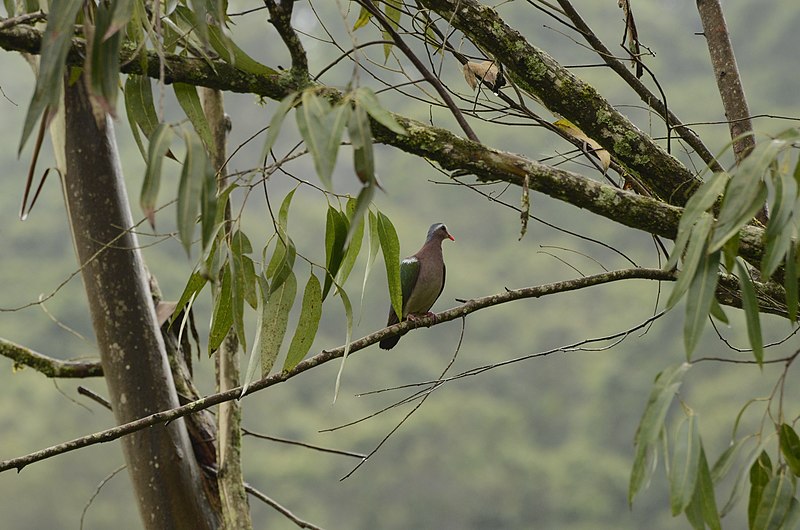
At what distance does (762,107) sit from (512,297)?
48.5 feet

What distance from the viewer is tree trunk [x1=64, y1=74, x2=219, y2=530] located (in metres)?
2.02

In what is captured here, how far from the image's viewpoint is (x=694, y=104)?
49.5 feet

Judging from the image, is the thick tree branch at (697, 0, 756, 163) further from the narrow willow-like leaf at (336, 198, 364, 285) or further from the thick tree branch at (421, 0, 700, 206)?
the narrow willow-like leaf at (336, 198, 364, 285)

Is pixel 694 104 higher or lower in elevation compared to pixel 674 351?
higher

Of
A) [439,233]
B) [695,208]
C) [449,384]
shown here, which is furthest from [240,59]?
[449,384]

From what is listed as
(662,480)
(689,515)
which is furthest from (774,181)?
(662,480)

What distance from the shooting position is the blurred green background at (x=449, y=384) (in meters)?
12.0

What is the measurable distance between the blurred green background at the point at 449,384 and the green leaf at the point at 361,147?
10575 millimetres

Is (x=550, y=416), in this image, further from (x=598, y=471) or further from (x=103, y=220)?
(x=103, y=220)

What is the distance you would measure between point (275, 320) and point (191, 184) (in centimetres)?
74

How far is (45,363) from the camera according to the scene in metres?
→ 2.27

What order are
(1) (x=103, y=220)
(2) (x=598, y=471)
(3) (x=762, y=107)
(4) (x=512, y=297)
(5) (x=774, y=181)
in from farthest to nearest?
(3) (x=762, y=107)
(2) (x=598, y=471)
(1) (x=103, y=220)
(4) (x=512, y=297)
(5) (x=774, y=181)

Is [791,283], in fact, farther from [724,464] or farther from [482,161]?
[482,161]

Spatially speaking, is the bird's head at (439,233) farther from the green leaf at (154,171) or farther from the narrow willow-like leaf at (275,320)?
the green leaf at (154,171)
